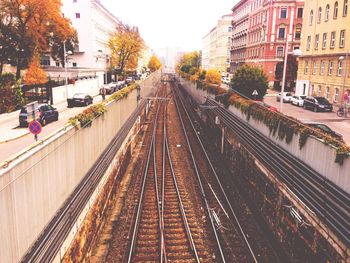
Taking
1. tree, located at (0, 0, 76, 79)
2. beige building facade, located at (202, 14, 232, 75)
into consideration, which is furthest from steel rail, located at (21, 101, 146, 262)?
beige building facade, located at (202, 14, 232, 75)

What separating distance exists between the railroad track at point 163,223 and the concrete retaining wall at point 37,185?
2.90 meters

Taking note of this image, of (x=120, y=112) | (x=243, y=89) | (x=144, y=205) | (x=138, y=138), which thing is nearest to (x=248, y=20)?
(x=243, y=89)

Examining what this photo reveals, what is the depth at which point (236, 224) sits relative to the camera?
12.0m

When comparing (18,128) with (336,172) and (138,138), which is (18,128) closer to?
(138,138)

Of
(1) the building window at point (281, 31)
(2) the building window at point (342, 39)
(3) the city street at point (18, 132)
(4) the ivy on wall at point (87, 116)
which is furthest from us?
(1) the building window at point (281, 31)

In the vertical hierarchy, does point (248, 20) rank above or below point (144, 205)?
above

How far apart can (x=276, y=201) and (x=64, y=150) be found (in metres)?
7.23

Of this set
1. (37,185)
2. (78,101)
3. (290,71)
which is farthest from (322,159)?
(290,71)

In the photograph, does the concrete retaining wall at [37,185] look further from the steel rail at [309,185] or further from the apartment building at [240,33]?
the apartment building at [240,33]

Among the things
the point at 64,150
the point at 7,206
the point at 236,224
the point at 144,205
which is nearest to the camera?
the point at 7,206

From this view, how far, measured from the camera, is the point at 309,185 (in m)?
9.31

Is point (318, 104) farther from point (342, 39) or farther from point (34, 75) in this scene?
point (34, 75)

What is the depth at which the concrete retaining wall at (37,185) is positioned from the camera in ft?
18.4

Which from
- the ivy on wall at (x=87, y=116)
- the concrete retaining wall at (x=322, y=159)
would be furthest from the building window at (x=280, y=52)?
the ivy on wall at (x=87, y=116)
